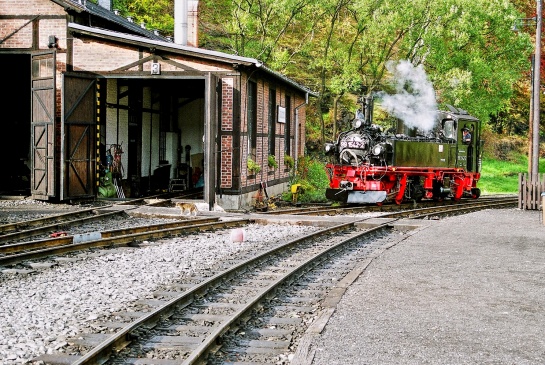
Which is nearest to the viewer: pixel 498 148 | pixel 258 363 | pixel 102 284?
pixel 258 363

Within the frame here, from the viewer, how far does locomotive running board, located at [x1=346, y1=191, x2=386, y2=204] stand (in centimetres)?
2094

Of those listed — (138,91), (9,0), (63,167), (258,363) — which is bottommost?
(258,363)

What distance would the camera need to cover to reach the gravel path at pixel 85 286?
6.32m

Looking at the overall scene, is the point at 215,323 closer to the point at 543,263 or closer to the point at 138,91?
the point at 543,263

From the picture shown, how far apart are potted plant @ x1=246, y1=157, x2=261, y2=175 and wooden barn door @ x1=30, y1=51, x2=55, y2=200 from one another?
5271mm

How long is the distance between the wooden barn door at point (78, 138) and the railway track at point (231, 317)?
10.0m

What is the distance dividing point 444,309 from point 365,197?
44.2 ft

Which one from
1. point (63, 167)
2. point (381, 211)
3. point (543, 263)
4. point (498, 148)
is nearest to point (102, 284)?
point (543, 263)

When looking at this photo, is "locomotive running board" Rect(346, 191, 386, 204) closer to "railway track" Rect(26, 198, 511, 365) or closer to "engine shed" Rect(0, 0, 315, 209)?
"engine shed" Rect(0, 0, 315, 209)

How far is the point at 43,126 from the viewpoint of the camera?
19.7m

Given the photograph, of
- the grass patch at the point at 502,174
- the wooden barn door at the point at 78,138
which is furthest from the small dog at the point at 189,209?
the grass patch at the point at 502,174

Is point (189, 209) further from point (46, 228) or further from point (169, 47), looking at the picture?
point (169, 47)

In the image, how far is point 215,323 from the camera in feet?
22.7

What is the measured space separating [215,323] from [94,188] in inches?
568
